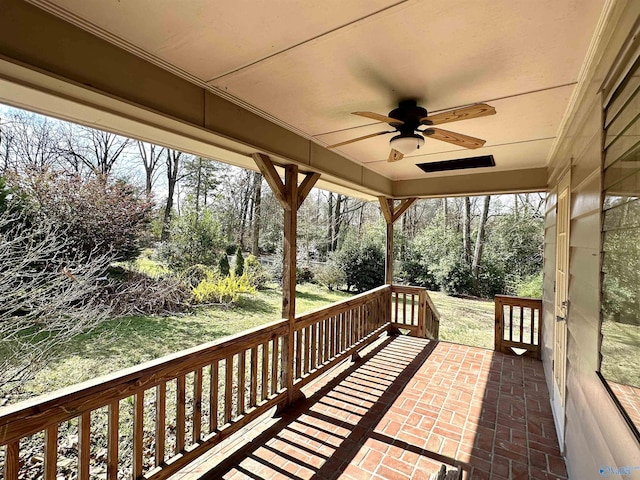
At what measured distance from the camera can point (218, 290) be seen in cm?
734

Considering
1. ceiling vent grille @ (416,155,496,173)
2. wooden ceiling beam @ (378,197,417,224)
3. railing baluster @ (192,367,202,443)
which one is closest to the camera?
railing baluster @ (192,367,202,443)

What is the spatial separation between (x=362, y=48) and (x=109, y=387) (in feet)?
7.41

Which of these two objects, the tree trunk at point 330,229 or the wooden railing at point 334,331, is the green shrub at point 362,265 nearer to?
the tree trunk at point 330,229

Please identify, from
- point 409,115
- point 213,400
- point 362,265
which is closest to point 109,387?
point 213,400

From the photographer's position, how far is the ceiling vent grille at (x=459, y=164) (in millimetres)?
3902

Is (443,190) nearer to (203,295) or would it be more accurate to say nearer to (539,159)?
(539,159)

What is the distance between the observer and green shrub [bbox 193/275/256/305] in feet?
23.5

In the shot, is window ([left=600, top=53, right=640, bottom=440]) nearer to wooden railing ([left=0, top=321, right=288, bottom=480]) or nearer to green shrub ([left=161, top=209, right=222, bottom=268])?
wooden railing ([left=0, top=321, right=288, bottom=480])

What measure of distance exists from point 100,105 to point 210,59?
0.66 meters

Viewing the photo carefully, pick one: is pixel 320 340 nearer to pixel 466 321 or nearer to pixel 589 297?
pixel 589 297

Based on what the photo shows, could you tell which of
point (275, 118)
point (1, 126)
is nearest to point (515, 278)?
point (275, 118)

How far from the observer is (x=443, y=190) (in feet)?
15.9

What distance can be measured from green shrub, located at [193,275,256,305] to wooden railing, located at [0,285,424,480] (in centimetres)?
297

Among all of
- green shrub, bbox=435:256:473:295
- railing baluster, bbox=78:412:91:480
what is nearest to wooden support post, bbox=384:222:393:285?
railing baluster, bbox=78:412:91:480
